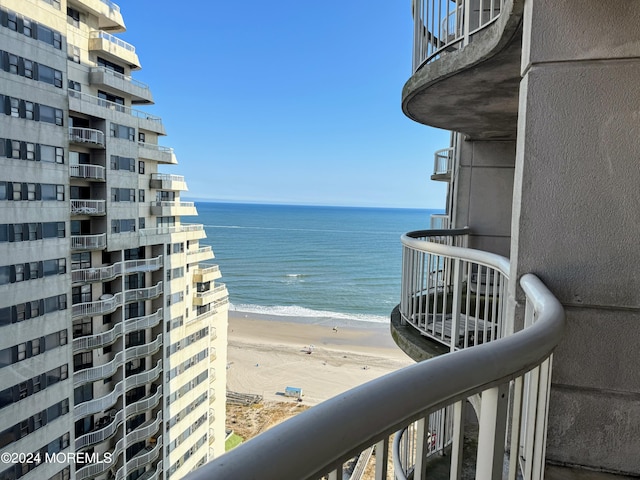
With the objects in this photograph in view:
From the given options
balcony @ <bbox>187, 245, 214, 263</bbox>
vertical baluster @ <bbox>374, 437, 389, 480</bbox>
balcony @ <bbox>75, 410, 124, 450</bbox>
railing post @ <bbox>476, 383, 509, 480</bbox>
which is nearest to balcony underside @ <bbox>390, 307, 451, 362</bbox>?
railing post @ <bbox>476, 383, 509, 480</bbox>

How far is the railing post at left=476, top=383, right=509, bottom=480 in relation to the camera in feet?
2.63

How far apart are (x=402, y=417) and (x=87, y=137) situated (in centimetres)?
1014

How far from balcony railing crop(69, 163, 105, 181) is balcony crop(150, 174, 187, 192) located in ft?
6.40

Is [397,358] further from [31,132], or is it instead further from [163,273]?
[31,132]

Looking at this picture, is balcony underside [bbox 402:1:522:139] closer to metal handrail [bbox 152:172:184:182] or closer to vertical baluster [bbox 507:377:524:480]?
vertical baluster [bbox 507:377:524:480]

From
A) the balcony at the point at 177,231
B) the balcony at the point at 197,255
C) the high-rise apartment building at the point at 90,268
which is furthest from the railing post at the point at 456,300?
the balcony at the point at 197,255

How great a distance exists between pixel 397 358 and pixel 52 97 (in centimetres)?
1888

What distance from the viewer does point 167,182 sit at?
12055 millimetres

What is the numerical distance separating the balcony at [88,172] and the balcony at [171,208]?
2088mm

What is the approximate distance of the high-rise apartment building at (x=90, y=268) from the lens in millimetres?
7527

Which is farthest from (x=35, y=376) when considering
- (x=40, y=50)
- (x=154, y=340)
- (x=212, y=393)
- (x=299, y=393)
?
(x=299, y=393)

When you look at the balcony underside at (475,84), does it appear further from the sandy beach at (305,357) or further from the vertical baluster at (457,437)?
the sandy beach at (305,357)

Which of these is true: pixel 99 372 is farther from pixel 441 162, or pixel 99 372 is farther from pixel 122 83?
pixel 441 162

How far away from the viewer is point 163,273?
12297 mm
